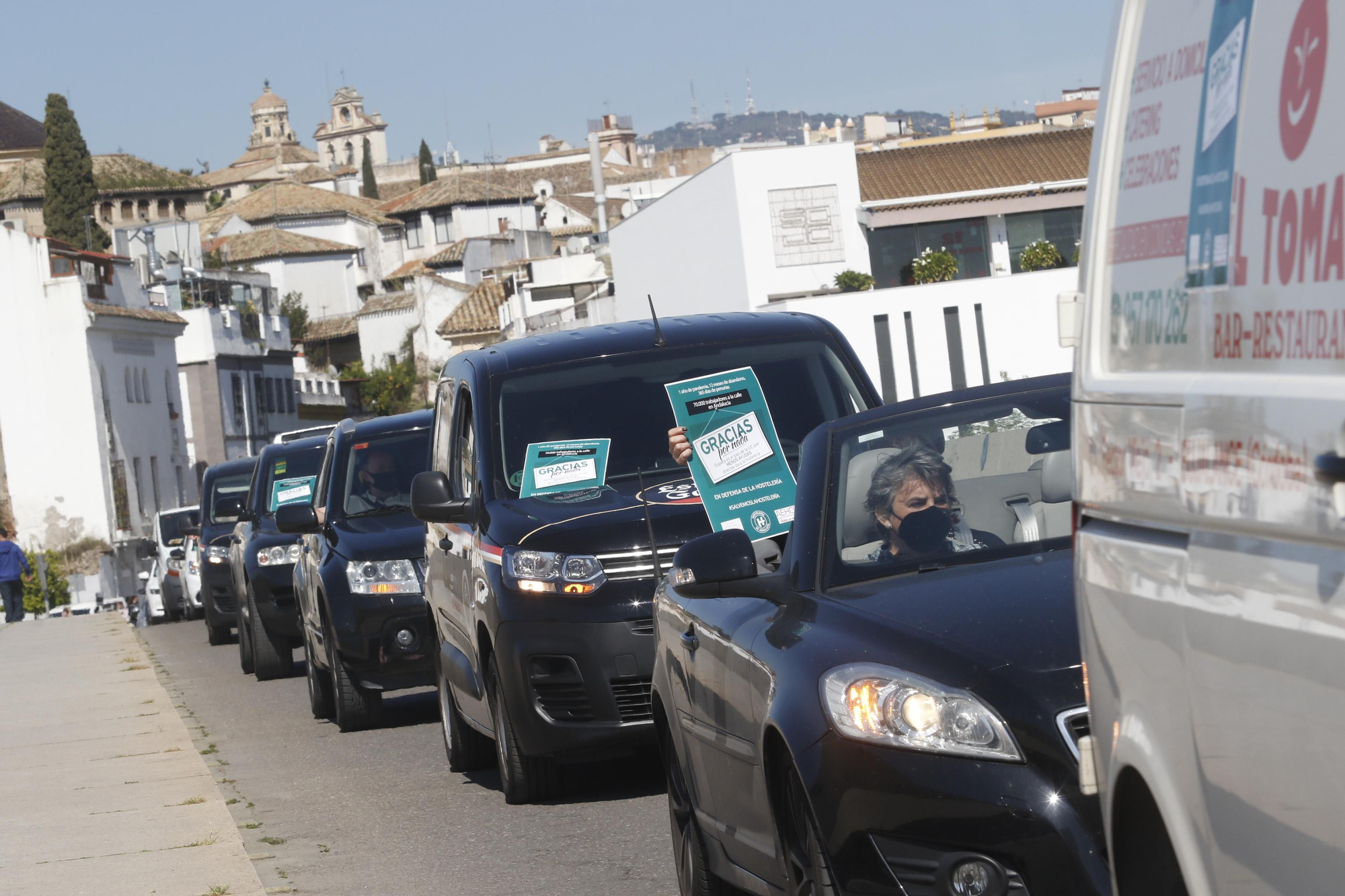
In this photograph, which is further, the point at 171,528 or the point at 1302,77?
the point at 171,528

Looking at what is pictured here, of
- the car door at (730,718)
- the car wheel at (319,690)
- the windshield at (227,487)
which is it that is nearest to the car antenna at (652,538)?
the car door at (730,718)

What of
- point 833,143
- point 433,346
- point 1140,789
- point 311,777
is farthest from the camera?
point 433,346

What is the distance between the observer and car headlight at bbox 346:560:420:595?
12883 mm

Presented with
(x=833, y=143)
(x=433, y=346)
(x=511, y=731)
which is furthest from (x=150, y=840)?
(x=433, y=346)

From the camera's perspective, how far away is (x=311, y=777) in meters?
11.5

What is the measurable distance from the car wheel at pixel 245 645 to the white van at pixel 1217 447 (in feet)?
54.7

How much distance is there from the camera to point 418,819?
9.47m

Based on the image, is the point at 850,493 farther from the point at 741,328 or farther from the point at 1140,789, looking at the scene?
the point at 741,328

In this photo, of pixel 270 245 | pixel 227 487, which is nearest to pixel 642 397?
pixel 227 487

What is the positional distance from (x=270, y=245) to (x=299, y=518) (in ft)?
380

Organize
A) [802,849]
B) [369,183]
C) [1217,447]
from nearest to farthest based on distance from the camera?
[1217,447] < [802,849] < [369,183]

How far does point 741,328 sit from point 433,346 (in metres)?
101

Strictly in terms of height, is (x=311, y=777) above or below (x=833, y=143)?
below

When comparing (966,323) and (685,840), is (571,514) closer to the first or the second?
(685,840)
